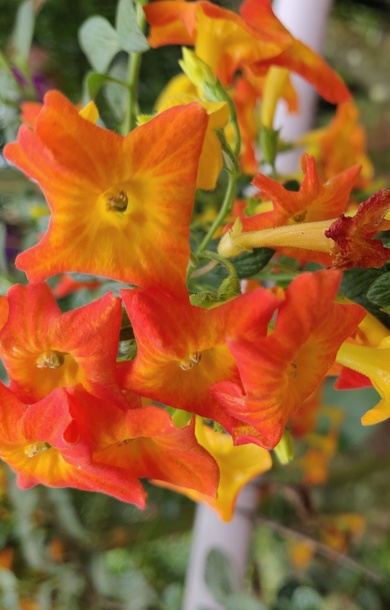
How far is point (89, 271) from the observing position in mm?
272

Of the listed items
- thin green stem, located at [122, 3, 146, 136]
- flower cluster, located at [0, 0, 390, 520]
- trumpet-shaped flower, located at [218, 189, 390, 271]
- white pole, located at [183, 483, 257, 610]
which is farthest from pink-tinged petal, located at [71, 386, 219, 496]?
white pole, located at [183, 483, 257, 610]

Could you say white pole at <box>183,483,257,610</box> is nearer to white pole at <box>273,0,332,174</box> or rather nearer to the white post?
the white post

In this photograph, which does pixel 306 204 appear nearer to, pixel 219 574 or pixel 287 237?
pixel 287 237

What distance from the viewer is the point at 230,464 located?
42 centimetres

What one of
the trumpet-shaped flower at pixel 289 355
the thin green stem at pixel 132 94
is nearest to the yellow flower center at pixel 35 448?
the trumpet-shaped flower at pixel 289 355

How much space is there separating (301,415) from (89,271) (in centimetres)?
63

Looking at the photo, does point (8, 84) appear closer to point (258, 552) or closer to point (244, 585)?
point (244, 585)

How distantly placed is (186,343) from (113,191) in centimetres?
8

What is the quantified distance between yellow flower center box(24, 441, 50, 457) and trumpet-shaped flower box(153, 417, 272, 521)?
134mm

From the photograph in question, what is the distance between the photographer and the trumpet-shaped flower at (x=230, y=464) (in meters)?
0.41

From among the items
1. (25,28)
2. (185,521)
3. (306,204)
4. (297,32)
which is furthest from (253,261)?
(185,521)

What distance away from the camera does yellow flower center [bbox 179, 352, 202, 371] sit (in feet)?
0.90

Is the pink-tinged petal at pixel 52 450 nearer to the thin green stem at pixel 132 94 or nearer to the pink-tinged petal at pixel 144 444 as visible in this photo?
the pink-tinged petal at pixel 144 444

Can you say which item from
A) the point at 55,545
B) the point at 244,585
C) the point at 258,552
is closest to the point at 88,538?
the point at 55,545
